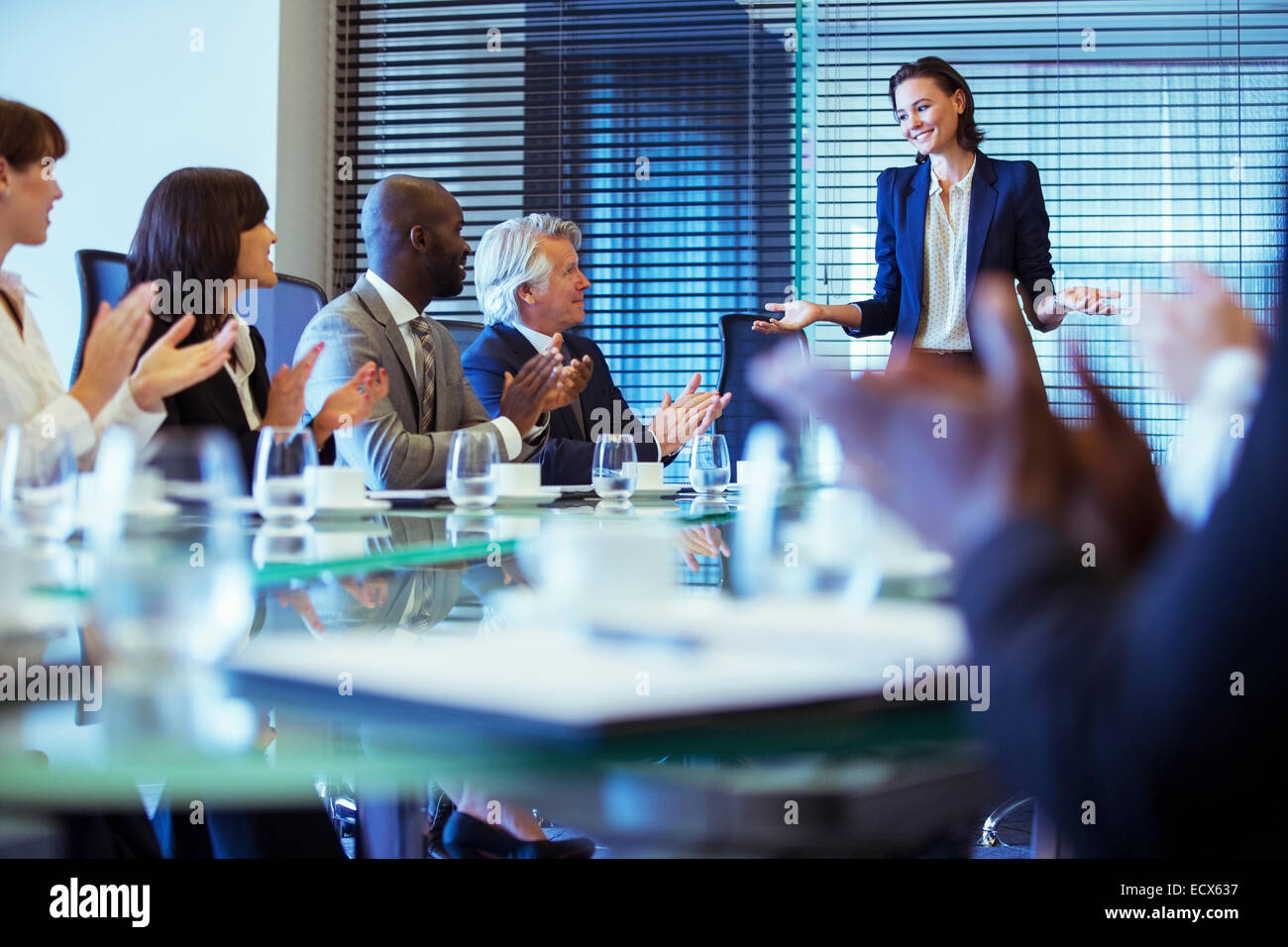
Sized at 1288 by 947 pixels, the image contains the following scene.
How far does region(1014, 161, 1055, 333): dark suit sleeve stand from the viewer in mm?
3285

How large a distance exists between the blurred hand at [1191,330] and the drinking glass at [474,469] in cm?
99

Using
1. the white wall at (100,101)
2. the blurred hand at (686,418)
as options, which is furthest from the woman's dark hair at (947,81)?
the white wall at (100,101)

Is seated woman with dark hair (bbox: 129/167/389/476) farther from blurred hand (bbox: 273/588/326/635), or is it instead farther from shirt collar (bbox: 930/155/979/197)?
shirt collar (bbox: 930/155/979/197)

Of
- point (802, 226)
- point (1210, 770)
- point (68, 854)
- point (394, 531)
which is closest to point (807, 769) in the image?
point (1210, 770)

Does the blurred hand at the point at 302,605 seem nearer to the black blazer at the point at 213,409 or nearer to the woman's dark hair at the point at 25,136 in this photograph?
the black blazer at the point at 213,409

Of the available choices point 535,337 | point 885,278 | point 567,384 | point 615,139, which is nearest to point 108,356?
point 567,384

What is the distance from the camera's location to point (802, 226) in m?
4.45

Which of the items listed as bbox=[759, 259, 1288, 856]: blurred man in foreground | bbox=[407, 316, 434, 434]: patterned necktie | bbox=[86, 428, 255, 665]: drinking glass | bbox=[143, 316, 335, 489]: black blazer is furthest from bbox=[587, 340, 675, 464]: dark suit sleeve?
bbox=[759, 259, 1288, 856]: blurred man in foreground

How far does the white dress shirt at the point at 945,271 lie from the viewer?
3326 mm

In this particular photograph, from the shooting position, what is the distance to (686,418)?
2912 millimetres

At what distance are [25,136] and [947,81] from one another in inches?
91.5

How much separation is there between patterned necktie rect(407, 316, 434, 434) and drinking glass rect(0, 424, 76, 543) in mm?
1577

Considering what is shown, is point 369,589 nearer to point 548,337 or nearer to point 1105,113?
point 548,337

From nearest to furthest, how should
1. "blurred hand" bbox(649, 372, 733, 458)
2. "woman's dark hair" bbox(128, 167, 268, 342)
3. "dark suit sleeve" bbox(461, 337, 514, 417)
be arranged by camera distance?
"woman's dark hair" bbox(128, 167, 268, 342) < "blurred hand" bbox(649, 372, 733, 458) < "dark suit sleeve" bbox(461, 337, 514, 417)
